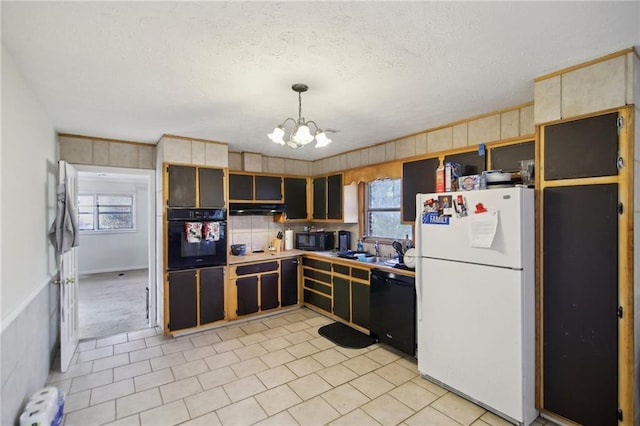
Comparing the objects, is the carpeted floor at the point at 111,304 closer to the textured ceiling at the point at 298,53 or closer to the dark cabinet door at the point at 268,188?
the dark cabinet door at the point at 268,188

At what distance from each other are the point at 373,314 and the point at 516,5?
9.95 feet

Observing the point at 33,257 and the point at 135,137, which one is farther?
the point at 135,137

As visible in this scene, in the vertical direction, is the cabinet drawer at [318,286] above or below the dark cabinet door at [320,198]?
below

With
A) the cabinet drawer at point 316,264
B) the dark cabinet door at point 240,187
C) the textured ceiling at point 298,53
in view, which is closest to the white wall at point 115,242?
the dark cabinet door at point 240,187

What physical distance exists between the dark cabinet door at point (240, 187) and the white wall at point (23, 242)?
6.69 feet

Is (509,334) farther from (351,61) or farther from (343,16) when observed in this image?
(343,16)

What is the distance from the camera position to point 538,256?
225 cm

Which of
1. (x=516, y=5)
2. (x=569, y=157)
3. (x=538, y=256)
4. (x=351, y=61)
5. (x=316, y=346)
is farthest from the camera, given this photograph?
(x=316, y=346)

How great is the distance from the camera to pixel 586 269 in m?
2.03

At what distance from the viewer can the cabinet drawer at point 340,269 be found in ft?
13.2

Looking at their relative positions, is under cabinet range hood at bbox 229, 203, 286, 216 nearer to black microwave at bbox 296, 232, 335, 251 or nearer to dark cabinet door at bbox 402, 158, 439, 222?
black microwave at bbox 296, 232, 335, 251

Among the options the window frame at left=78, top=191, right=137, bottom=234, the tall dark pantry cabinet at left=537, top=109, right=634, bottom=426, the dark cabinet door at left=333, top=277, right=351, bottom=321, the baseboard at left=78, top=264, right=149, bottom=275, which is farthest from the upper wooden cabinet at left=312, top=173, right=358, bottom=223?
the baseboard at left=78, top=264, right=149, bottom=275

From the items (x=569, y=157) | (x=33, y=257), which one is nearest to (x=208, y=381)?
(x=33, y=257)

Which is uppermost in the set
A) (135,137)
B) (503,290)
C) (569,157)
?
(135,137)
